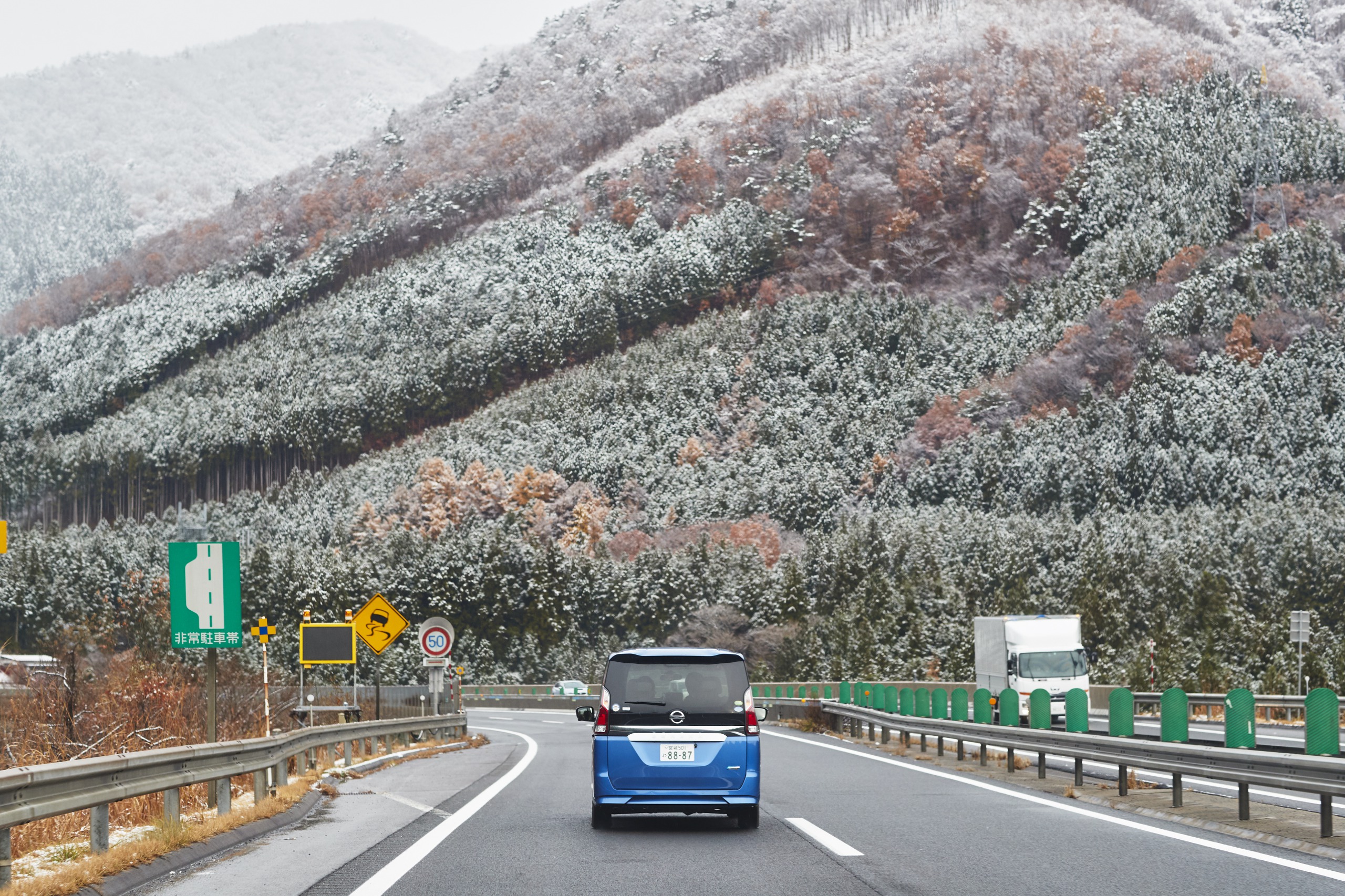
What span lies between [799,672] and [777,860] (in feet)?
271

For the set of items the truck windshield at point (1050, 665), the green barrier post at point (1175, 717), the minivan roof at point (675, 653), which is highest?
the minivan roof at point (675, 653)

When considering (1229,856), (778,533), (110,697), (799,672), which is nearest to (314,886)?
(1229,856)

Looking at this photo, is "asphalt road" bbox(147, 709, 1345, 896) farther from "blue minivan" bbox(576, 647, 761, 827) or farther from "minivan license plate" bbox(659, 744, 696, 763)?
"minivan license plate" bbox(659, 744, 696, 763)

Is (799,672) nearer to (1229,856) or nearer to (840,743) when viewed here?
(840,743)

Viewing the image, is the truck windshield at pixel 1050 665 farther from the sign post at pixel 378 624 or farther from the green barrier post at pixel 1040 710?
the green barrier post at pixel 1040 710

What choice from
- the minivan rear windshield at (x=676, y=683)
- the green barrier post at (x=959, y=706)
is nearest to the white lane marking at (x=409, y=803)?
the minivan rear windshield at (x=676, y=683)

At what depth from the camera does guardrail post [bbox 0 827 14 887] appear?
9.01 metres

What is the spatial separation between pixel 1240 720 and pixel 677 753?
5853mm

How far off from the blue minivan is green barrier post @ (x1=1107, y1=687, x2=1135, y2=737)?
6036 millimetres

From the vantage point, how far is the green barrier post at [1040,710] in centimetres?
2183

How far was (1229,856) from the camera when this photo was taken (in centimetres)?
1170

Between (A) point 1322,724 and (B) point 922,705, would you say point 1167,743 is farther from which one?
(B) point 922,705

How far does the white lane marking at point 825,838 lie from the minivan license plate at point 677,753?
118 centimetres

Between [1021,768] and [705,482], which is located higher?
[705,482]
